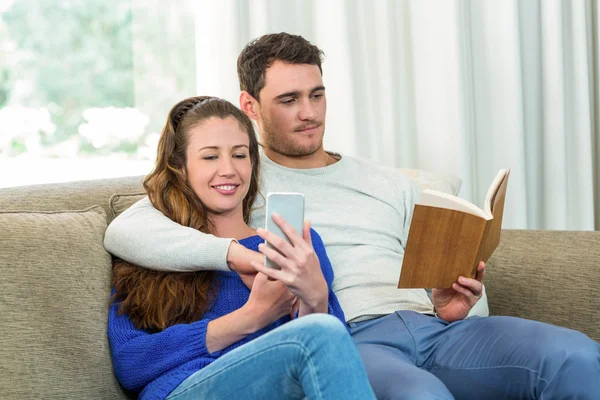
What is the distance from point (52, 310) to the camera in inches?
58.6

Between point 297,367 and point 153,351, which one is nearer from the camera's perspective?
point 297,367

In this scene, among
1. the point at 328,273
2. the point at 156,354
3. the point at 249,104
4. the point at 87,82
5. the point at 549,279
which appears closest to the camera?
the point at 156,354

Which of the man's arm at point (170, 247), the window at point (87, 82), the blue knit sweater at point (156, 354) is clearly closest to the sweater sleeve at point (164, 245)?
the man's arm at point (170, 247)

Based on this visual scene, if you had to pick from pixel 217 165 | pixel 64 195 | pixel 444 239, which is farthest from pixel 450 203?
pixel 64 195

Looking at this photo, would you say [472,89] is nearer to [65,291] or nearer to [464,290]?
[464,290]

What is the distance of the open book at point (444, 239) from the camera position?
4.99 feet

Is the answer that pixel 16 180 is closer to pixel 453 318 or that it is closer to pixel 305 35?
pixel 305 35

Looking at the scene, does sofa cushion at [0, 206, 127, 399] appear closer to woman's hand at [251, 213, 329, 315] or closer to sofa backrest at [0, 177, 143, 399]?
sofa backrest at [0, 177, 143, 399]

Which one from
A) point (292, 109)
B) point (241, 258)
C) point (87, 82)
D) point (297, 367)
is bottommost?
point (297, 367)

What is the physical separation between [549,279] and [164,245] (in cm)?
99

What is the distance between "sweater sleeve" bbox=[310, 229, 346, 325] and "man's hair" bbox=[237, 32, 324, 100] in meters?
0.47

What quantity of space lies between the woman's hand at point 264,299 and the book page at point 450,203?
328mm

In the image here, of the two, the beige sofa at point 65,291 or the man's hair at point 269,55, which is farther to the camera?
the man's hair at point 269,55

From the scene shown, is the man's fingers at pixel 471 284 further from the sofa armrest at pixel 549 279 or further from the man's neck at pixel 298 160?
the man's neck at pixel 298 160
